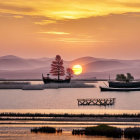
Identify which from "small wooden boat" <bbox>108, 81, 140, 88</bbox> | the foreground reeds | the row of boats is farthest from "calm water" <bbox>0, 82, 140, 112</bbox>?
"small wooden boat" <bbox>108, 81, 140, 88</bbox>

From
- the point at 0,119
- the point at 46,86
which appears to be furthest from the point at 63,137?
the point at 46,86

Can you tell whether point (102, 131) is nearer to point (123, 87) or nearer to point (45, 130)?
point (45, 130)

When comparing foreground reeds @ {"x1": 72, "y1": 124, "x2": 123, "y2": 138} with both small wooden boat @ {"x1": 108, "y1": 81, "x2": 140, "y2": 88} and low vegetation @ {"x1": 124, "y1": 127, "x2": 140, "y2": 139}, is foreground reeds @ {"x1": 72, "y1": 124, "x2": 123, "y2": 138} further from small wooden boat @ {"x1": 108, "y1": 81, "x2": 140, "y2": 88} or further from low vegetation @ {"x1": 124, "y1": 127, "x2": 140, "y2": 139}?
small wooden boat @ {"x1": 108, "y1": 81, "x2": 140, "y2": 88}

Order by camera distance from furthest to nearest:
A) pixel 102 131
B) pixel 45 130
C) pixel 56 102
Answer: pixel 56 102
pixel 45 130
pixel 102 131

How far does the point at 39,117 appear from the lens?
246 ft

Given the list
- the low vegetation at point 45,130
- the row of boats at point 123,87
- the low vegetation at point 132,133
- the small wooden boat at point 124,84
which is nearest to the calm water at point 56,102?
the low vegetation at point 45,130

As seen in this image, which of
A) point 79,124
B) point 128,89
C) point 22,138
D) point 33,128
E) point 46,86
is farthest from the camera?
point 46,86

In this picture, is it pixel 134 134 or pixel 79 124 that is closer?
pixel 134 134

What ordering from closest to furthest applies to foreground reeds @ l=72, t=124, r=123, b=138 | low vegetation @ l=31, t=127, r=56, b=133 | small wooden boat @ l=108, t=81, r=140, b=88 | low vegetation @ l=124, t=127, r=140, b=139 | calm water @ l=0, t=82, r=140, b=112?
low vegetation @ l=124, t=127, r=140, b=139 → foreground reeds @ l=72, t=124, r=123, b=138 → low vegetation @ l=31, t=127, r=56, b=133 → calm water @ l=0, t=82, r=140, b=112 → small wooden boat @ l=108, t=81, r=140, b=88

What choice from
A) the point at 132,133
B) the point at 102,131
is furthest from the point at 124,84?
the point at 132,133

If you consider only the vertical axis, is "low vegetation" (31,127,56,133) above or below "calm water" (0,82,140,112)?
below

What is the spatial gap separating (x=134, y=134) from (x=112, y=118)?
51.5 feet

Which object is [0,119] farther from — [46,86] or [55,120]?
[46,86]

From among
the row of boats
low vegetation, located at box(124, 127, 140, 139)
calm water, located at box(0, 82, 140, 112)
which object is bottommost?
low vegetation, located at box(124, 127, 140, 139)
